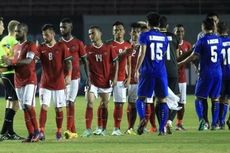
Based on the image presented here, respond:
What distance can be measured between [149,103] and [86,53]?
1.45 metres

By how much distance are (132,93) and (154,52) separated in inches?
70.4

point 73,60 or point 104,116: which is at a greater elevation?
point 73,60

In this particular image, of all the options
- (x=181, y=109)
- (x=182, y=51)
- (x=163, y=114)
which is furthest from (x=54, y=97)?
(x=182, y=51)

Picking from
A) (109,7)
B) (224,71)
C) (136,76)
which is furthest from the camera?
(109,7)

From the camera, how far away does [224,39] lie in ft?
61.7

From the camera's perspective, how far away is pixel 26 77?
51.5 feet

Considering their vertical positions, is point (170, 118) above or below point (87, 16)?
below

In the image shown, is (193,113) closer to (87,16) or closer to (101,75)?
(101,75)

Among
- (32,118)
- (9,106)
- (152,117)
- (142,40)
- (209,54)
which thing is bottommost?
(152,117)

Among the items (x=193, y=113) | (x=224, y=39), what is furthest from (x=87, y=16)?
(x=224, y=39)

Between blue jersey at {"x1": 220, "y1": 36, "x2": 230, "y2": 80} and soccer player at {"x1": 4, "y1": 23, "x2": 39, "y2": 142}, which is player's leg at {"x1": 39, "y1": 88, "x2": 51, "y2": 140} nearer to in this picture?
soccer player at {"x1": 4, "y1": 23, "x2": 39, "y2": 142}

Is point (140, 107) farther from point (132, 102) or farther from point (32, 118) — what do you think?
point (32, 118)

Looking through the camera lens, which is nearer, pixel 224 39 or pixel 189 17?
pixel 224 39

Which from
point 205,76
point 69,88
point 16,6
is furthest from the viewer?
point 16,6
